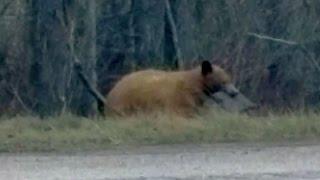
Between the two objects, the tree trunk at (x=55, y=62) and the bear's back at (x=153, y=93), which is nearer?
the bear's back at (x=153, y=93)

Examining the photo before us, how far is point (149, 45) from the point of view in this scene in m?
22.9

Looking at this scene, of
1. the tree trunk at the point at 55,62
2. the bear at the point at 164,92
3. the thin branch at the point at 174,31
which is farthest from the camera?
the thin branch at the point at 174,31

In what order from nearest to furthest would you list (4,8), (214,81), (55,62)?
(214,81)
(55,62)
(4,8)

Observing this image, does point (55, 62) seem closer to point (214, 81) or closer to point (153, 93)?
point (214, 81)

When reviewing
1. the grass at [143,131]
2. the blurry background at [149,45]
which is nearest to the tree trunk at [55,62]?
the blurry background at [149,45]

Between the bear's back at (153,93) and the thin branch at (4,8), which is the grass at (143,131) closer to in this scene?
the bear's back at (153,93)

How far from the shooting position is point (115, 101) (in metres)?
18.1

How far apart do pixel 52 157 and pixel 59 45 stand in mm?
8357

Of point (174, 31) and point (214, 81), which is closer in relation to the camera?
point (214, 81)

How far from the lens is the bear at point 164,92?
17578 millimetres

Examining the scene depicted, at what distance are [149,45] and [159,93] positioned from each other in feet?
17.3

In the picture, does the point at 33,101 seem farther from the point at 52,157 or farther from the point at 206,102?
the point at 52,157

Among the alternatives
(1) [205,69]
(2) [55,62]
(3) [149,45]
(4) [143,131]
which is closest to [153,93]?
(1) [205,69]

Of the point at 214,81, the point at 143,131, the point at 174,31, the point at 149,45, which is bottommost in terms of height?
the point at 149,45
